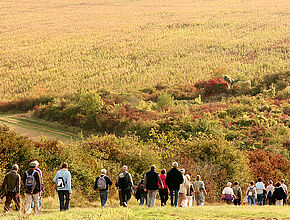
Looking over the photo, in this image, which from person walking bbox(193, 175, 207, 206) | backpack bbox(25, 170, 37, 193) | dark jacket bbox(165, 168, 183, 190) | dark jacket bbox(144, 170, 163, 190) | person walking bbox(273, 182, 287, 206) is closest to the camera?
backpack bbox(25, 170, 37, 193)

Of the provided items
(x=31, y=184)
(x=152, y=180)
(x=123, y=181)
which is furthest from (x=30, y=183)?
(x=152, y=180)

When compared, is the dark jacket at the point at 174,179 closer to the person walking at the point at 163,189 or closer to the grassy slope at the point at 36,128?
the person walking at the point at 163,189

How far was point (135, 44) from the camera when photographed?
10194 cm

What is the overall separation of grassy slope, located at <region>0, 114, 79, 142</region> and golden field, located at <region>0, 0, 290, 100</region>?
17.5 meters

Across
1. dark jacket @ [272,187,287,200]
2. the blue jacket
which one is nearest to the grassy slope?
dark jacket @ [272,187,287,200]

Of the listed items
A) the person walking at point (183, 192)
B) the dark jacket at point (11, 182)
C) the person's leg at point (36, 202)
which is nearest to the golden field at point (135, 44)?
the person walking at point (183, 192)

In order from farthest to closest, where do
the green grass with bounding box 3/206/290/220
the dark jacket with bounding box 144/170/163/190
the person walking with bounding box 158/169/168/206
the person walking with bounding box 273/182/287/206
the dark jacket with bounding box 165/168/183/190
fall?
1. the person walking with bounding box 273/182/287/206
2. the person walking with bounding box 158/169/168/206
3. the dark jacket with bounding box 165/168/183/190
4. the dark jacket with bounding box 144/170/163/190
5. the green grass with bounding box 3/206/290/220

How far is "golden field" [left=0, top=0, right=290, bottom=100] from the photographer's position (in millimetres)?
73438

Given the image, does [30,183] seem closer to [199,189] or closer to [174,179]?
[174,179]

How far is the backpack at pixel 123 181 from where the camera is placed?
54.3 ft

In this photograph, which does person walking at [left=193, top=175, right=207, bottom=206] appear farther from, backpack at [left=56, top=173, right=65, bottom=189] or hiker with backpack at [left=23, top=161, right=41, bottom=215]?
hiker with backpack at [left=23, top=161, right=41, bottom=215]

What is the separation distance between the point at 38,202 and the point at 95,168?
925 cm

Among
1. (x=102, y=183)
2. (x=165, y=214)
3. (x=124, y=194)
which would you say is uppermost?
(x=102, y=183)

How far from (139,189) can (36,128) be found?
26.2 metres
